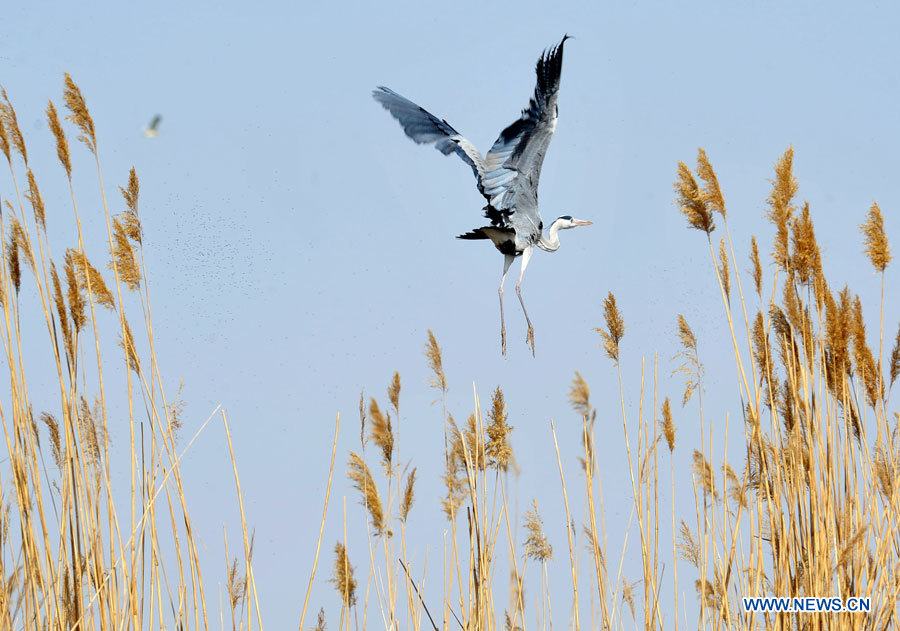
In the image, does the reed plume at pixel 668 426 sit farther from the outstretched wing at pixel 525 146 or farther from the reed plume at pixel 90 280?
the outstretched wing at pixel 525 146

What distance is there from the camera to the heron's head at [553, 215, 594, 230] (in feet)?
26.7

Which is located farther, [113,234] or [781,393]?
[781,393]

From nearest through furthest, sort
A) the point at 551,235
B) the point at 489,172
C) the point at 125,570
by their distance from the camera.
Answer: the point at 125,570 < the point at 489,172 < the point at 551,235

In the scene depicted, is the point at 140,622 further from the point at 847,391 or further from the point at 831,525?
the point at 847,391

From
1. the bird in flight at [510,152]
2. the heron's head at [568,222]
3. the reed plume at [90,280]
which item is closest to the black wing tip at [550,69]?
the bird in flight at [510,152]

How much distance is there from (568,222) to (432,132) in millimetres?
1883

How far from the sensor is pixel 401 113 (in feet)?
22.7

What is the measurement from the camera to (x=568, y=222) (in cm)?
829

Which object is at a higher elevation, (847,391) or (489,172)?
(489,172)

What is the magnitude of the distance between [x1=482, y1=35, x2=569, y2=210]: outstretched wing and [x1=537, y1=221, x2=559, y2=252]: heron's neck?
74 cm

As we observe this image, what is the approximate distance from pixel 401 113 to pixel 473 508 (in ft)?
14.3

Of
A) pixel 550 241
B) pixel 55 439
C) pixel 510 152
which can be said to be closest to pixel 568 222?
pixel 550 241

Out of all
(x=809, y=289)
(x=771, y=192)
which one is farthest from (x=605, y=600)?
(x=771, y=192)

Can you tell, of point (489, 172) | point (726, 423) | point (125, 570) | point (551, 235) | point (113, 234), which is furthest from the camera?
point (551, 235)
